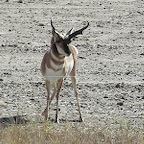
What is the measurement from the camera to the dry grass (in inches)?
369

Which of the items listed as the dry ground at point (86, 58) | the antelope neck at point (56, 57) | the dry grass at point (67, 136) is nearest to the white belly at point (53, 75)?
the antelope neck at point (56, 57)

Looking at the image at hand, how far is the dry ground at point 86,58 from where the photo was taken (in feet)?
41.5

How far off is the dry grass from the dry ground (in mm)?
428

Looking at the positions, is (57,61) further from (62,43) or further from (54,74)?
(62,43)

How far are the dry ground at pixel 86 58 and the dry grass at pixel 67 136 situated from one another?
428 millimetres

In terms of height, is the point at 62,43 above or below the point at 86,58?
above

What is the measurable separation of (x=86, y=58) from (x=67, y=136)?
7.85 metres

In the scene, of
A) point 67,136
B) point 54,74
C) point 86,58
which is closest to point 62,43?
point 54,74

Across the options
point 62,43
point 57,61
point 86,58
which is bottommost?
point 86,58

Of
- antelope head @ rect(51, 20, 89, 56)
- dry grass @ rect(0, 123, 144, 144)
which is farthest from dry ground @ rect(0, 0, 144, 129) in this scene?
antelope head @ rect(51, 20, 89, 56)

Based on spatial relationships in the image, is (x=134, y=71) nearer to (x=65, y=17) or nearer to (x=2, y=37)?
(x=2, y=37)

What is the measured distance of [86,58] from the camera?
1723 cm

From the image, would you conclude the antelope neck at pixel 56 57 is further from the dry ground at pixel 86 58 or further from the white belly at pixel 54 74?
the dry ground at pixel 86 58

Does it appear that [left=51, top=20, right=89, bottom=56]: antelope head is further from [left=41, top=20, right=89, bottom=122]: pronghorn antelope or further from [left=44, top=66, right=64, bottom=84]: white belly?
[left=44, top=66, right=64, bottom=84]: white belly
